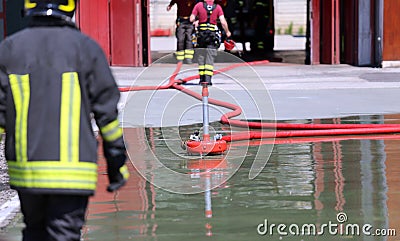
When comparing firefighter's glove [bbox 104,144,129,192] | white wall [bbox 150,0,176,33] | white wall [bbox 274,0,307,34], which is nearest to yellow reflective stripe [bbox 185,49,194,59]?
firefighter's glove [bbox 104,144,129,192]

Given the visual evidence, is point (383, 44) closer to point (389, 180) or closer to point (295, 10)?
point (389, 180)

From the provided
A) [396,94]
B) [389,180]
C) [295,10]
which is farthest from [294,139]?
[295,10]

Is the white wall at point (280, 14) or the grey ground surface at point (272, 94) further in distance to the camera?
the white wall at point (280, 14)

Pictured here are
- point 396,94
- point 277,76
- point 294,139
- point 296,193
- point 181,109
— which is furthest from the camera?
point 277,76

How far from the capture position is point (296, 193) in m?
8.19

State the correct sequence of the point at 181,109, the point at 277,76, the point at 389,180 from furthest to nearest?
the point at 277,76 → the point at 181,109 → the point at 389,180

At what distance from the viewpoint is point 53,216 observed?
4.40m

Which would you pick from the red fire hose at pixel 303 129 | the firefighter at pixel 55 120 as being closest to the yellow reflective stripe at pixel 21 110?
the firefighter at pixel 55 120

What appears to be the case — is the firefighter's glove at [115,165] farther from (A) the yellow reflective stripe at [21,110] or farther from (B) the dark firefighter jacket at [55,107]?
(A) the yellow reflective stripe at [21,110]

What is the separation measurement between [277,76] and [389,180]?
11.4 meters

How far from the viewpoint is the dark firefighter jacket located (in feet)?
14.5

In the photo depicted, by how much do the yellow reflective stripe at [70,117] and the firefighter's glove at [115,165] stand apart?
154mm

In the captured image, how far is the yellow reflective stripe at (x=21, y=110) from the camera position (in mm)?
4438

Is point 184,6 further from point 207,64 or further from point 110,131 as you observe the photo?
point 110,131
